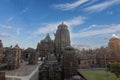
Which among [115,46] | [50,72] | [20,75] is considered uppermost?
[115,46]

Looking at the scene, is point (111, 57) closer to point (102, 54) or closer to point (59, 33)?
point (102, 54)

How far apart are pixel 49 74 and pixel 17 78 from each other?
8.45 m

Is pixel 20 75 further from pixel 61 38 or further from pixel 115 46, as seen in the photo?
pixel 115 46

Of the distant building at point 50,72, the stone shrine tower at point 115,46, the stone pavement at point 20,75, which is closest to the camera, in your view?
the stone pavement at point 20,75

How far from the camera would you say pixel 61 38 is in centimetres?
7181

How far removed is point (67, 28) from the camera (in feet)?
246

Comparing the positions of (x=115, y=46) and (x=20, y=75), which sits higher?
(x=115, y=46)

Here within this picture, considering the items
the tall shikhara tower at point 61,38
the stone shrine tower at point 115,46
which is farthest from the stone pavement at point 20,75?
the stone shrine tower at point 115,46

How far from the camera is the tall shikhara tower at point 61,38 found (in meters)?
71.6

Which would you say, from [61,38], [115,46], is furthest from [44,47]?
[115,46]

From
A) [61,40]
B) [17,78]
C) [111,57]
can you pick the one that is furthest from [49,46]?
[17,78]

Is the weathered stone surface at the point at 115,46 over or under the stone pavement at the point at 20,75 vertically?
over

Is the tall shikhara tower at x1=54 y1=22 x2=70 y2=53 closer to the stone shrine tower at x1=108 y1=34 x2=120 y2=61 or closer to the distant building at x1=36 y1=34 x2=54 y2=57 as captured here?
the distant building at x1=36 y1=34 x2=54 y2=57

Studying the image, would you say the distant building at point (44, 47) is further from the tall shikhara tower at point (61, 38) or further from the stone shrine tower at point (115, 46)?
the stone shrine tower at point (115, 46)
